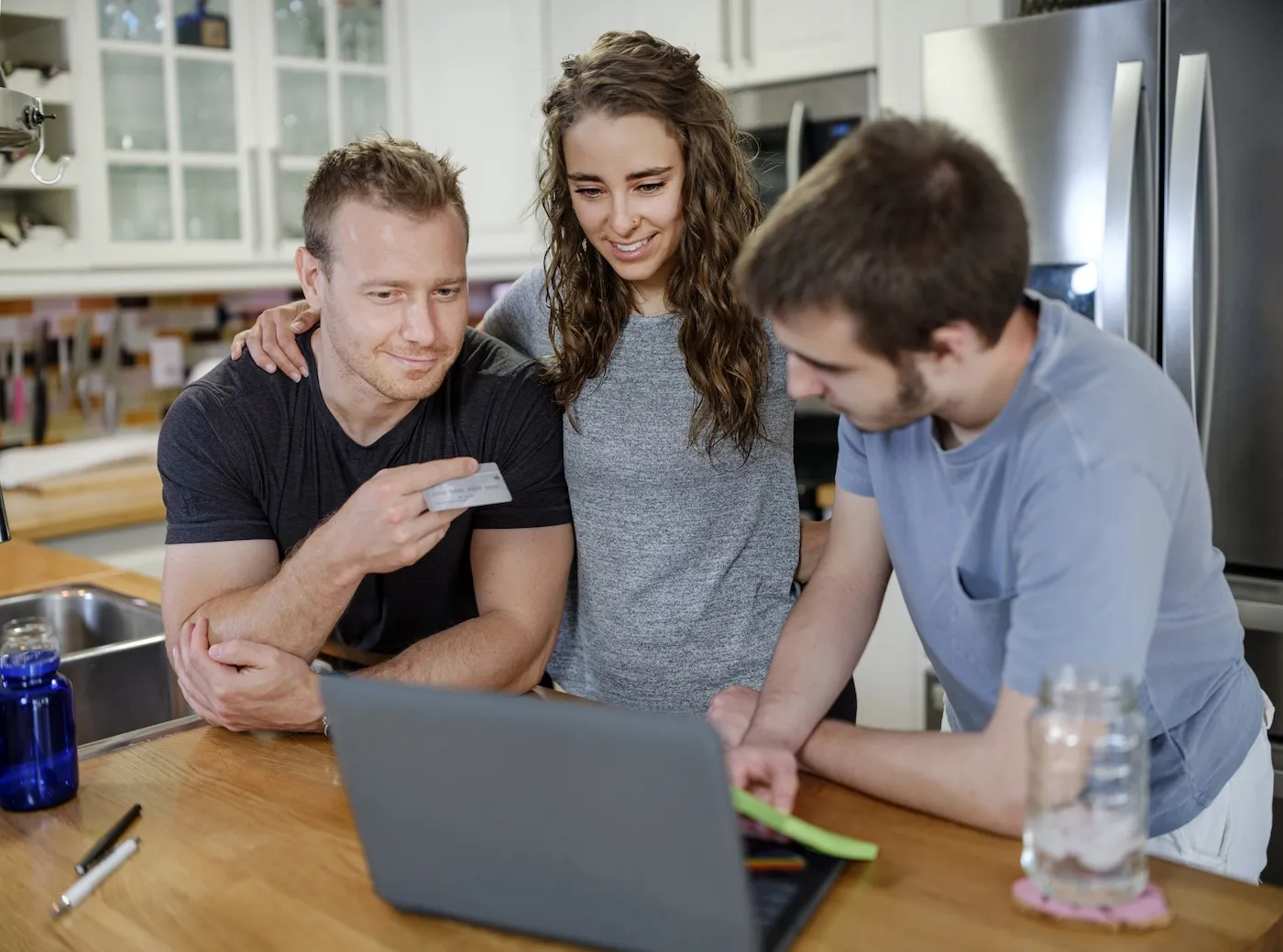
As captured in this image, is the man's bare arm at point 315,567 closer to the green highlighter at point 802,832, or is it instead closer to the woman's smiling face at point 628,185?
the woman's smiling face at point 628,185

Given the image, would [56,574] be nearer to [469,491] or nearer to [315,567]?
[315,567]

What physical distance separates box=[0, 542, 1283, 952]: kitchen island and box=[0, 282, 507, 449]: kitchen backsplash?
249 cm

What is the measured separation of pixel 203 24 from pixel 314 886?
9.51 feet

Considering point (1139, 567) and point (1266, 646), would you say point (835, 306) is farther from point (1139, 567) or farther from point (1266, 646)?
point (1266, 646)

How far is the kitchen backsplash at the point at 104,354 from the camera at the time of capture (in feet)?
11.7

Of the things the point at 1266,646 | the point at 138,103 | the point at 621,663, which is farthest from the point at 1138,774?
the point at 138,103

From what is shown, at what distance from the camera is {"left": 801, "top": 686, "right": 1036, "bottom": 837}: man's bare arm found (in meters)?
1.13

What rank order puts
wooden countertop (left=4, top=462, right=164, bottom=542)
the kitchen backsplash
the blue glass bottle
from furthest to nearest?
the kitchen backsplash
wooden countertop (left=4, top=462, right=164, bottom=542)
the blue glass bottle

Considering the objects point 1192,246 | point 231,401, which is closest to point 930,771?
point 231,401

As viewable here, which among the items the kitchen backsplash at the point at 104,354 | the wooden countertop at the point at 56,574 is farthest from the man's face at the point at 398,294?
the kitchen backsplash at the point at 104,354

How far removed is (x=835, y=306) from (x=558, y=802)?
453mm

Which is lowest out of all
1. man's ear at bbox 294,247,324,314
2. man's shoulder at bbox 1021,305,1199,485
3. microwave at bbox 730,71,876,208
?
man's shoulder at bbox 1021,305,1199,485

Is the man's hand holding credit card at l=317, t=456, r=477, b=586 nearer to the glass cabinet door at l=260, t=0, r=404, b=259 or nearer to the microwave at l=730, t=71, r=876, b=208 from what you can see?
the microwave at l=730, t=71, r=876, b=208

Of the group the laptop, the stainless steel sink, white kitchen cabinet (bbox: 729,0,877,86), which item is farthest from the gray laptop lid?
white kitchen cabinet (bbox: 729,0,877,86)
